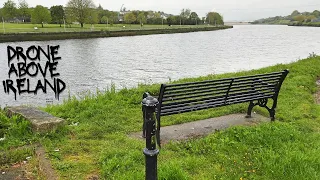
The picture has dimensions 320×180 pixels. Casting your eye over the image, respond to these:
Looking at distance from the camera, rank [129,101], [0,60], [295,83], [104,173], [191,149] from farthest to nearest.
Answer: [0,60]
[295,83]
[129,101]
[191,149]
[104,173]

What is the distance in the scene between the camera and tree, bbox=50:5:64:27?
82.5m

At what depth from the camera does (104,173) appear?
3980 millimetres

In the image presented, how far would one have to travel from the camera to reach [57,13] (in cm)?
8306

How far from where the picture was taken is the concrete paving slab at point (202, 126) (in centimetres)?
564

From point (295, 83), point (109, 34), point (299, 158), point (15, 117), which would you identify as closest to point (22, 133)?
point (15, 117)

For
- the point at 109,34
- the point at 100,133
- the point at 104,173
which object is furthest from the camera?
the point at 109,34

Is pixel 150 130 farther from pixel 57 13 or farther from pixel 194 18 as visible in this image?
pixel 194 18

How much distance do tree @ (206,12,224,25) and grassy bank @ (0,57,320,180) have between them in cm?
15437

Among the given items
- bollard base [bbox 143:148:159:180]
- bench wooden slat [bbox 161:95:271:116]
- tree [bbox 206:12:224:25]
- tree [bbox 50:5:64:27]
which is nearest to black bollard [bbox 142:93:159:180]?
bollard base [bbox 143:148:159:180]

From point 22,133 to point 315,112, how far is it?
20.8ft

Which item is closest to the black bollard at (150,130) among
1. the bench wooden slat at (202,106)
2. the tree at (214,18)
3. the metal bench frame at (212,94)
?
the metal bench frame at (212,94)

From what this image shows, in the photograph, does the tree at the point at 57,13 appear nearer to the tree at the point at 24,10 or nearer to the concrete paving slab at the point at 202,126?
the tree at the point at 24,10

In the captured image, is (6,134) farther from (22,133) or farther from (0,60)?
(0,60)

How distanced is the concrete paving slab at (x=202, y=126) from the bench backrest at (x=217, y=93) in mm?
471
